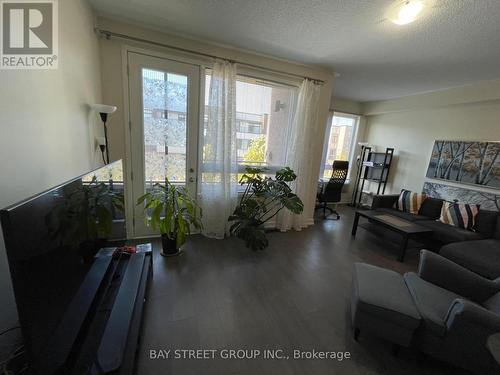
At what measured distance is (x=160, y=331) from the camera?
1542 mm

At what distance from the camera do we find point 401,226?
2.94 metres

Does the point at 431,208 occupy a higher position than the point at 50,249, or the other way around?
the point at 50,249

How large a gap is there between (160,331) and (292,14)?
2.90 meters

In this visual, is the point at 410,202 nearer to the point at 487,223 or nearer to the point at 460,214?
the point at 460,214

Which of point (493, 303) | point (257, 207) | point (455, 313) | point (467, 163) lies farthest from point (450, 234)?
point (257, 207)

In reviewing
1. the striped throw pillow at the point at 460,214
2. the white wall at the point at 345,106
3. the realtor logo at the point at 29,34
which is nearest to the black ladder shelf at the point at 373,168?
the white wall at the point at 345,106

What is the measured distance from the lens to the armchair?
1.21 meters

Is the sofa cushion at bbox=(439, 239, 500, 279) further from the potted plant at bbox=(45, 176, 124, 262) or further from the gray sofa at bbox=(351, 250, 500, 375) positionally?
the potted plant at bbox=(45, 176, 124, 262)

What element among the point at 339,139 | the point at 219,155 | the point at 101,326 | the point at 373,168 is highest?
the point at 339,139

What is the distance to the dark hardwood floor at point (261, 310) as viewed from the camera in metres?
1.39

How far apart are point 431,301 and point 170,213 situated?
238 centimetres

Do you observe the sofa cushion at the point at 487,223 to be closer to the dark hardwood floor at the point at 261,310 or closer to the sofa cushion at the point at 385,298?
the dark hardwood floor at the point at 261,310

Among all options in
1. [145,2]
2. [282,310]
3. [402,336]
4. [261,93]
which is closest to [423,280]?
[402,336]

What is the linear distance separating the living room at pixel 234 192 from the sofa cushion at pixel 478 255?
0.07 feet
